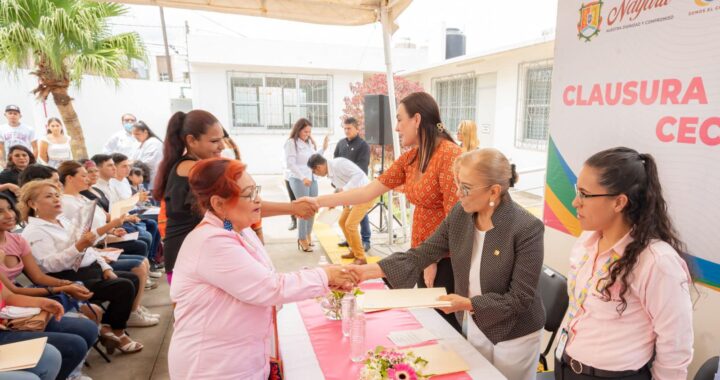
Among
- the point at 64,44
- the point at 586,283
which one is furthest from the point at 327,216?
the point at 64,44

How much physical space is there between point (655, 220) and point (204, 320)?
155 cm

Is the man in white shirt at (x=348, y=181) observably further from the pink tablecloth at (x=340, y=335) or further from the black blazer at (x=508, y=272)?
the black blazer at (x=508, y=272)

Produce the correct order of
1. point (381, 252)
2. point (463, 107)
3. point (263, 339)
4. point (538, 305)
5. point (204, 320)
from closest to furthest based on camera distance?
point (204, 320), point (263, 339), point (538, 305), point (381, 252), point (463, 107)

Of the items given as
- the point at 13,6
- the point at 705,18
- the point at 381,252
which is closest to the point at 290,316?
the point at 705,18

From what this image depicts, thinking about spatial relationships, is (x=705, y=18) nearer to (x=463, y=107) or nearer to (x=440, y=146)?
(x=440, y=146)

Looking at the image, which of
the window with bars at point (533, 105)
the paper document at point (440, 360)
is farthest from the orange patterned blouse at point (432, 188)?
the window with bars at point (533, 105)

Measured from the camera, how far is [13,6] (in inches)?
211

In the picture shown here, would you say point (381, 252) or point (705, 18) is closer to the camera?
point (705, 18)

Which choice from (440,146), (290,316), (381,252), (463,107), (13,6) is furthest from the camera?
(463,107)

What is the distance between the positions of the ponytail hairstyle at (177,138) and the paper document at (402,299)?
124 cm

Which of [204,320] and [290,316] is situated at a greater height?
[204,320]

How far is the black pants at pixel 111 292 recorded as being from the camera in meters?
3.18

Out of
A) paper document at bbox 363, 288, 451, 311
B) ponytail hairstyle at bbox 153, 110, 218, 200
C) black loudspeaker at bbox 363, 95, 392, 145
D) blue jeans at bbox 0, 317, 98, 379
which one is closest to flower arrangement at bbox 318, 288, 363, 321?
paper document at bbox 363, 288, 451, 311

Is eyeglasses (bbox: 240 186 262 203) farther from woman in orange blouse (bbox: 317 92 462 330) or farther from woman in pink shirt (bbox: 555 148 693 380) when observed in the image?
woman in pink shirt (bbox: 555 148 693 380)
